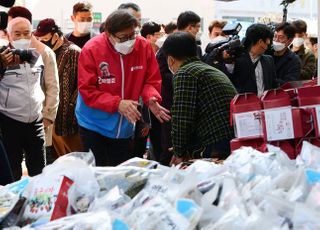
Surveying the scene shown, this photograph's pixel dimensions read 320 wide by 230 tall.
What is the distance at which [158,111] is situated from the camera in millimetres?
3566

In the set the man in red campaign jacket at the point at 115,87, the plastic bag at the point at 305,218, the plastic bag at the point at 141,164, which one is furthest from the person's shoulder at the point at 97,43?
the plastic bag at the point at 305,218

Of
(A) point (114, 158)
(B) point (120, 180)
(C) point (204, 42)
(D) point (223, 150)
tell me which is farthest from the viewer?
(C) point (204, 42)

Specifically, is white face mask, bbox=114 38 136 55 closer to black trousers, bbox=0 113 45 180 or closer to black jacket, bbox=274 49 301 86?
black trousers, bbox=0 113 45 180

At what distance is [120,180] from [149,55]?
2.24 m

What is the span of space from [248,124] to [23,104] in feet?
5.33

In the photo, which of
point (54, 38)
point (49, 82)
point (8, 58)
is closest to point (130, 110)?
point (8, 58)

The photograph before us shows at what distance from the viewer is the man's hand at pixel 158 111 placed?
139 inches

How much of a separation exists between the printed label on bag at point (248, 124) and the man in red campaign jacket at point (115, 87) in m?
0.82

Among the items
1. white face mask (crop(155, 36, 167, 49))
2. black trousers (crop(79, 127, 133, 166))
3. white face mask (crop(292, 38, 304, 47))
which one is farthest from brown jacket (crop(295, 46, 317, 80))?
black trousers (crop(79, 127, 133, 166))

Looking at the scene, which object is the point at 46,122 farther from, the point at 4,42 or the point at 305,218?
the point at 305,218

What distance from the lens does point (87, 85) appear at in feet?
11.7

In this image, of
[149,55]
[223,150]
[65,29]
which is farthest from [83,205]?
[65,29]

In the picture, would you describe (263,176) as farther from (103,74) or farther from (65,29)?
(65,29)

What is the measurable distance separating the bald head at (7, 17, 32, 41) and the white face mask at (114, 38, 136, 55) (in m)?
0.70
